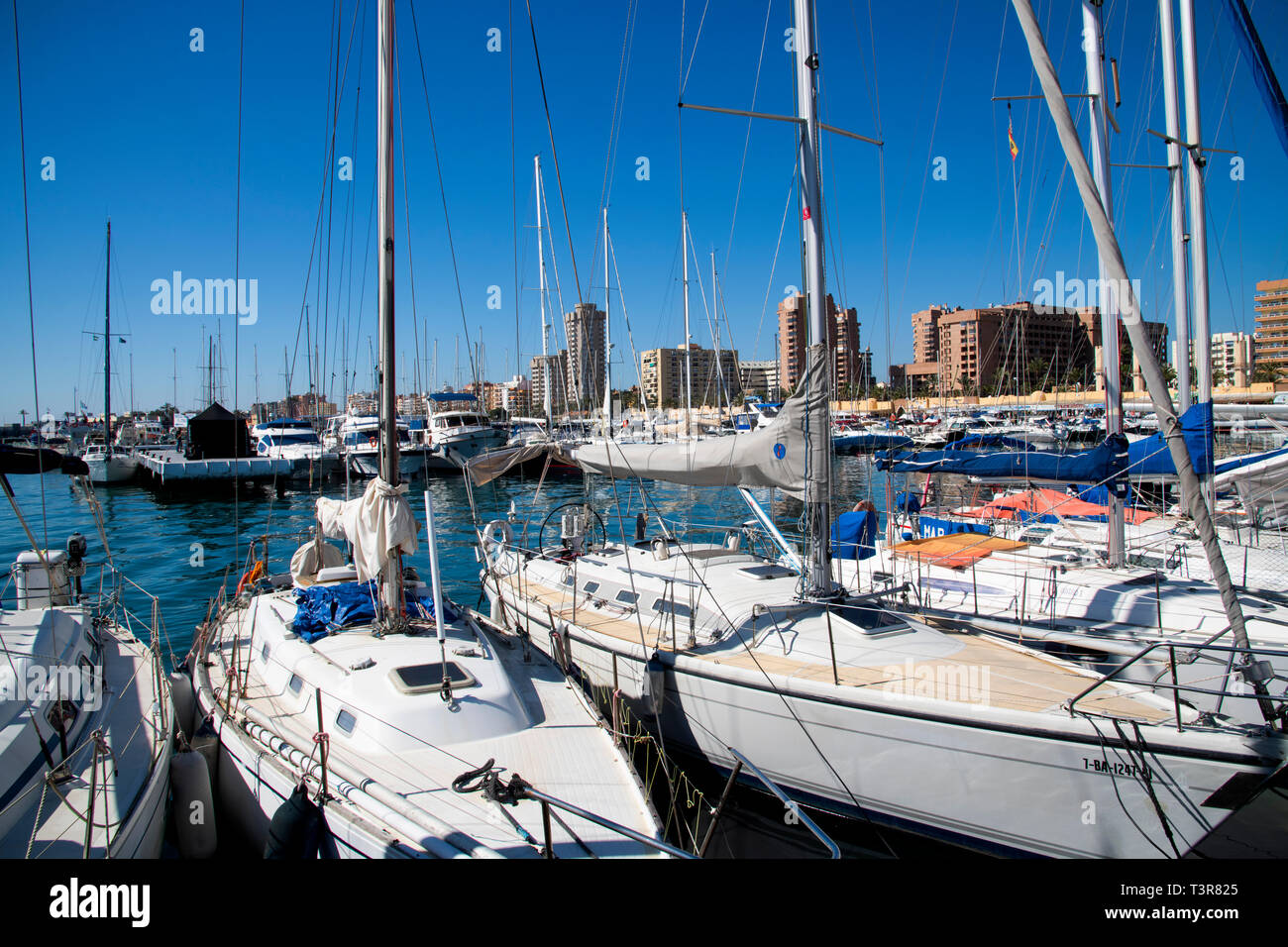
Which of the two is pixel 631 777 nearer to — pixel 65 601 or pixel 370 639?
pixel 370 639

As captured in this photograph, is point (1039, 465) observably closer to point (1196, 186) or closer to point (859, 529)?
point (859, 529)

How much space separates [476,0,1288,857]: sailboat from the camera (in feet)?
19.8

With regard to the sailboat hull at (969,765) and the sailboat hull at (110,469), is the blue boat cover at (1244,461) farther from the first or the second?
the sailboat hull at (110,469)

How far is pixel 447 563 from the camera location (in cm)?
2130

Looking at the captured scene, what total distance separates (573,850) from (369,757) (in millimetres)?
2351

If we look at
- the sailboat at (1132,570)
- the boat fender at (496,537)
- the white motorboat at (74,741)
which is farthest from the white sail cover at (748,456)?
the white motorboat at (74,741)

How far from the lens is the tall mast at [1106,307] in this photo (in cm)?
1111

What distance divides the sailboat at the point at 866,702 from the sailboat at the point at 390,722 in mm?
1516

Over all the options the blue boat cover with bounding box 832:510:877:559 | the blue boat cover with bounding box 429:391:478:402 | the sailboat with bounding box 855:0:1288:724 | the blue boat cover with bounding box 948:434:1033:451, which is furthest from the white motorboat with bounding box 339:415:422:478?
the sailboat with bounding box 855:0:1288:724

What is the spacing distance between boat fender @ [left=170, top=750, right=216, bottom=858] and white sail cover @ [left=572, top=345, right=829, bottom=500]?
206 inches

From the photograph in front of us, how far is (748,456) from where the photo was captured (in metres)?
9.09

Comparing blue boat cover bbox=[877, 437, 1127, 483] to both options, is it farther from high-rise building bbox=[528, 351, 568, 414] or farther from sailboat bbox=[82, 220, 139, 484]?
sailboat bbox=[82, 220, 139, 484]

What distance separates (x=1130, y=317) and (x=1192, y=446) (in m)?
5.57
